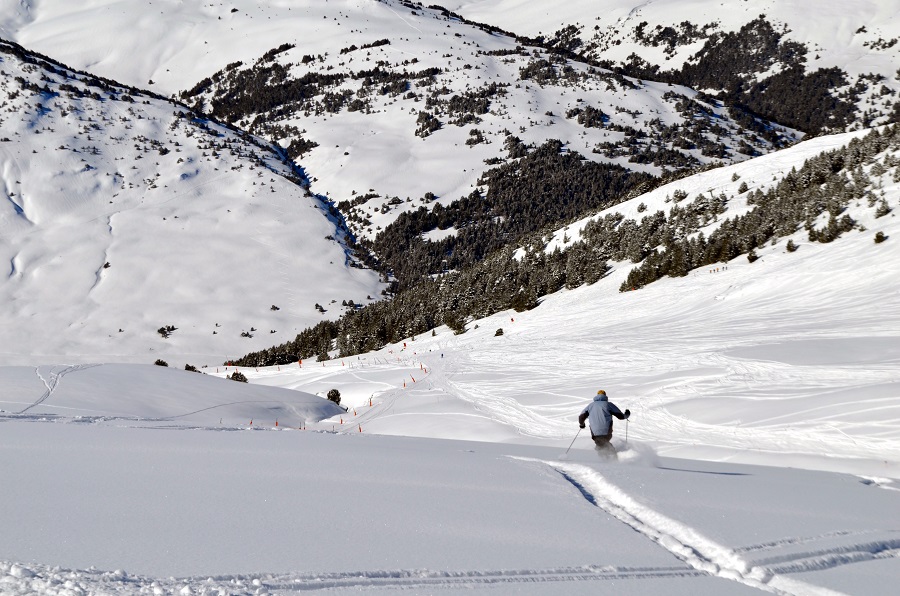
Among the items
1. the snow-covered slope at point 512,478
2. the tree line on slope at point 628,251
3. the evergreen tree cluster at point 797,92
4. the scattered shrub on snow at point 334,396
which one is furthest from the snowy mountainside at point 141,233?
the evergreen tree cluster at point 797,92

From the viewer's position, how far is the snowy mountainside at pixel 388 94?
9756 cm

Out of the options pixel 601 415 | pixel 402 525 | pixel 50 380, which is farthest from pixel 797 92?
pixel 402 525

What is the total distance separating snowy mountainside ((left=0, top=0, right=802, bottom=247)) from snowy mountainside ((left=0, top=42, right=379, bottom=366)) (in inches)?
583

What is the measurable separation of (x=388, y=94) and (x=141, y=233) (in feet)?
224

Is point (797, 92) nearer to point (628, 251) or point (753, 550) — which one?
point (628, 251)

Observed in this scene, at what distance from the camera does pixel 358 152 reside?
102625 millimetres

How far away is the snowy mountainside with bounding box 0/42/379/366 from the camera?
53344 millimetres

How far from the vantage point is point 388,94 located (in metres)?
122

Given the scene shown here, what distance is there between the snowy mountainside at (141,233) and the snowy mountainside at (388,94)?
14.8m

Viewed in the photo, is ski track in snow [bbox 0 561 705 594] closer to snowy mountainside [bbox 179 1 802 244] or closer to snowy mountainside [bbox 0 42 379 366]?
snowy mountainside [bbox 0 42 379 366]

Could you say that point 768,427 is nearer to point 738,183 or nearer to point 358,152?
point 738,183

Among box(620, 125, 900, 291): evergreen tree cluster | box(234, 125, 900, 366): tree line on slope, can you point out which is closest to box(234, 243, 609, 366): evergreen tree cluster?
box(234, 125, 900, 366): tree line on slope

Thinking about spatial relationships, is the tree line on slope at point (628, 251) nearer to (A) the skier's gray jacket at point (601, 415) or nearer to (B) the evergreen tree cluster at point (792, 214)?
(B) the evergreen tree cluster at point (792, 214)

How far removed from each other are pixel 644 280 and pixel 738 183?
1396cm
